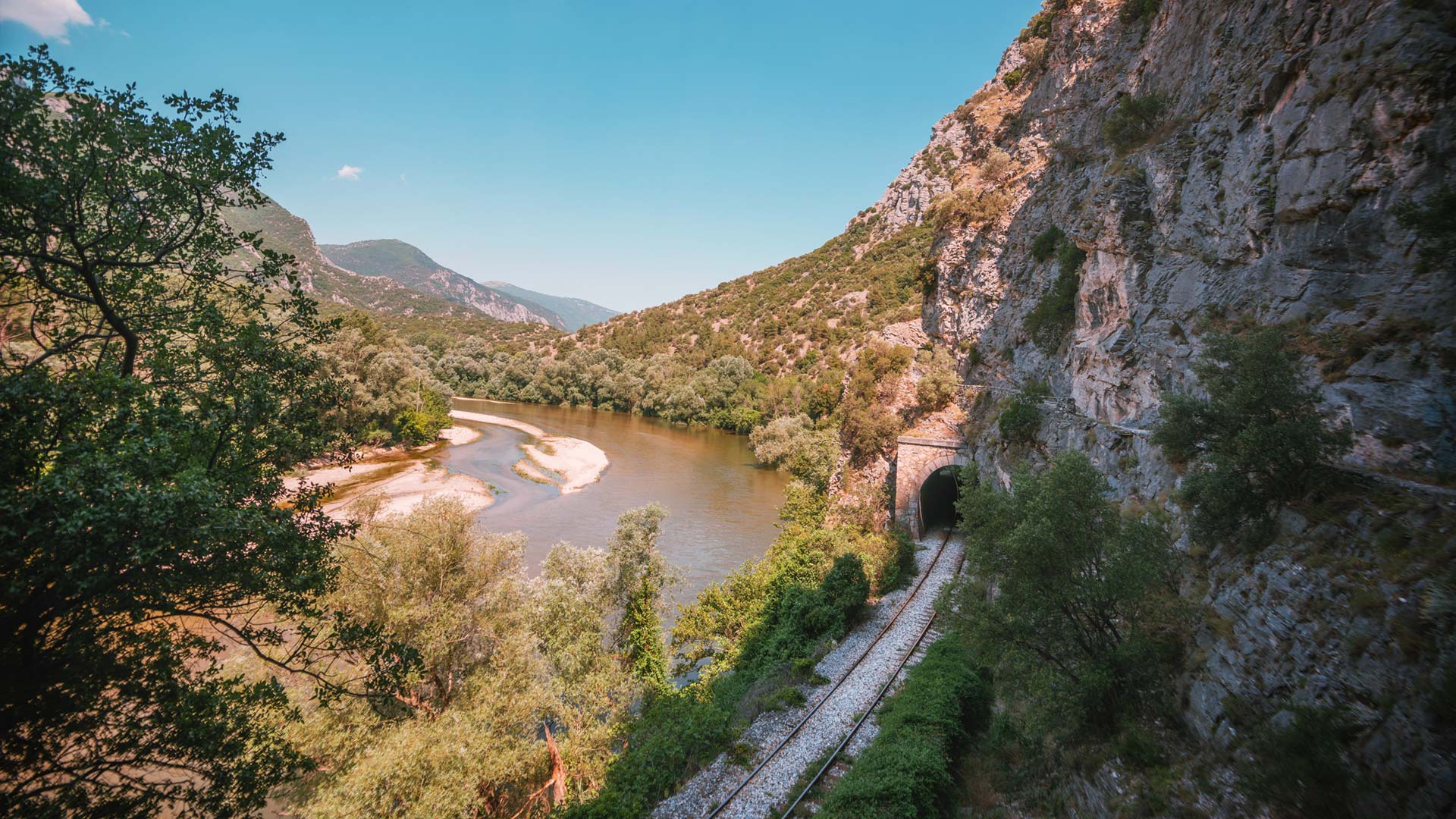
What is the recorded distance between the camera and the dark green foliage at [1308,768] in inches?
189

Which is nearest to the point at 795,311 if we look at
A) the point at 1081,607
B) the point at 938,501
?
the point at 938,501

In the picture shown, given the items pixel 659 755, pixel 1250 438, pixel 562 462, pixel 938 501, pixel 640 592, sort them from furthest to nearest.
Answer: pixel 562 462 < pixel 938 501 < pixel 640 592 < pixel 659 755 < pixel 1250 438

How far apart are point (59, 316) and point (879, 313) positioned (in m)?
69.3

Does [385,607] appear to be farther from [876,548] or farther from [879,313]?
[879,313]

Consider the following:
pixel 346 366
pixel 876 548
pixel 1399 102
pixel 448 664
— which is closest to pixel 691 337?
pixel 346 366

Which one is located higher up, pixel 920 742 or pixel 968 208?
pixel 968 208

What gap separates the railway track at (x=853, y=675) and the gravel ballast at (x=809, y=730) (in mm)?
54

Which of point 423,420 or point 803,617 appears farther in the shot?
point 423,420

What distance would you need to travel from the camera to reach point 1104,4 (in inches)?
830

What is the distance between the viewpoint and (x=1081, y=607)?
7.89m

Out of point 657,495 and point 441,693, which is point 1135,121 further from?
point 657,495

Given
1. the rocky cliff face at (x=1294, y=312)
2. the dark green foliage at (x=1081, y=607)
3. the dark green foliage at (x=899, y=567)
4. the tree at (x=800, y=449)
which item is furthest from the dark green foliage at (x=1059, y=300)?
the tree at (x=800, y=449)

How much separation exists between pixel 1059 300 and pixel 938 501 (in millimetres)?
13166

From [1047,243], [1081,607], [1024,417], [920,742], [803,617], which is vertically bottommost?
[803,617]
